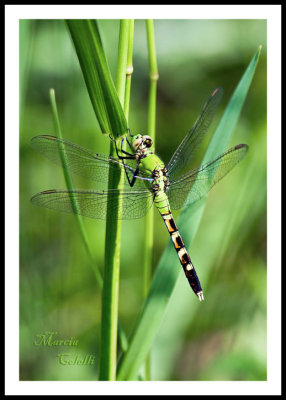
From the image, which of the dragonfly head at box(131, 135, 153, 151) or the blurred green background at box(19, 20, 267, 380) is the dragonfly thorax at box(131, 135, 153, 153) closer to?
the dragonfly head at box(131, 135, 153, 151)

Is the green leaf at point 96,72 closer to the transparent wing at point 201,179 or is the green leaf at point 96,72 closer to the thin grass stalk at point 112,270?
the thin grass stalk at point 112,270

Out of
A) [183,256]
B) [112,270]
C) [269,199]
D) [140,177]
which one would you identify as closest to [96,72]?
[140,177]

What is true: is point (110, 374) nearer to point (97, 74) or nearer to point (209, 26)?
point (97, 74)

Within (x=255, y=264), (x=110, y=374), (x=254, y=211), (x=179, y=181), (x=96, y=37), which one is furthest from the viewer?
(x=255, y=264)

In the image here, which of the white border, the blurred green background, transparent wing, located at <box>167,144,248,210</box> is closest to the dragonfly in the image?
transparent wing, located at <box>167,144,248,210</box>

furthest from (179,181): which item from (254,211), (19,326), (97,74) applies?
(19,326)

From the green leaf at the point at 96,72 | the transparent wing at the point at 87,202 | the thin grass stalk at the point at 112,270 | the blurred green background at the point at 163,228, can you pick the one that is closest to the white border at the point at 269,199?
the blurred green background at the point at 163,228
